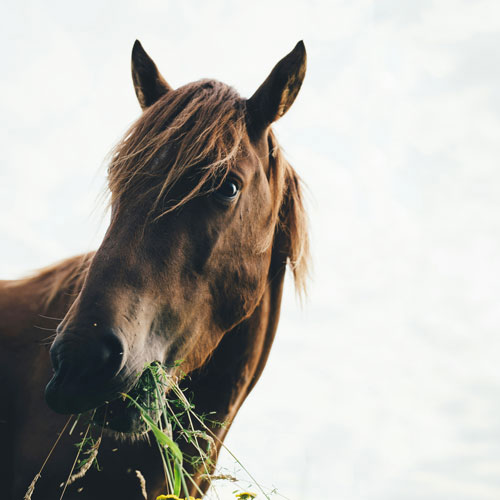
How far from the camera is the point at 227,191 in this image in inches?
102

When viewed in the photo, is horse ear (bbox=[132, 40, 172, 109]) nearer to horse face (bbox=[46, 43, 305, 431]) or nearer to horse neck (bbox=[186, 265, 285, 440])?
horse face (bbox=[46, 43, 305, 431])

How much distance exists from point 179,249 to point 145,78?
5.07 ft

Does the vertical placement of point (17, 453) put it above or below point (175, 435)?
below

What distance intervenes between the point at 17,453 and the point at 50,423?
291 millimetres

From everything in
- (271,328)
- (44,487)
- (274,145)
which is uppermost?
(274,145)

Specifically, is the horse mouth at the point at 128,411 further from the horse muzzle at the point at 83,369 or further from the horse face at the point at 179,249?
the horse muzzle at the point at 83,369

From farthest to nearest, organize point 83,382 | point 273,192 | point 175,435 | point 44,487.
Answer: point 273,192
point 175,435
point 44,487
point 83,382

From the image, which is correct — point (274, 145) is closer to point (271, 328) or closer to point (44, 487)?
point (271, 328)

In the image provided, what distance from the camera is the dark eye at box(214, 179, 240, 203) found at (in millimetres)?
2549

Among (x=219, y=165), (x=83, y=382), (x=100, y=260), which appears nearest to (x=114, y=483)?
(x=83, y=382)

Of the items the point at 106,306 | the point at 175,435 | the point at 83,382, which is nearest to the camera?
the point at 83,382

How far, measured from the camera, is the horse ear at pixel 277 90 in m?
2.98

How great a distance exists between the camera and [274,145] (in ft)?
10.5

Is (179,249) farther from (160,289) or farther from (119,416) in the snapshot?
(119,416)
